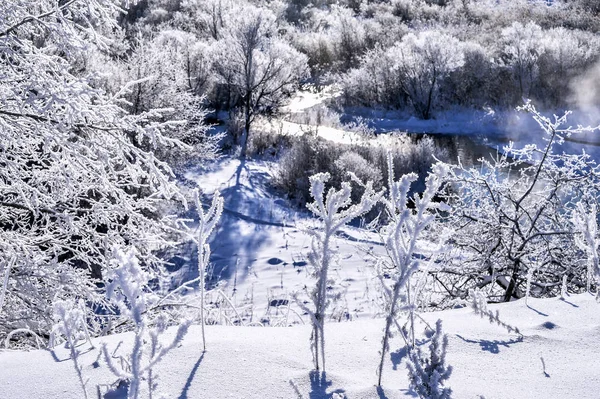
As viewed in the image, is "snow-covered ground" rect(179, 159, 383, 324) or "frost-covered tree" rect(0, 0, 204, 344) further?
"snow-covered ground" rect(179, 159, 383, 324)

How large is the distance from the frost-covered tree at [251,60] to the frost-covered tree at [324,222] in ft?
51.4

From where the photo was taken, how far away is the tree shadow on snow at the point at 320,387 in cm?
153

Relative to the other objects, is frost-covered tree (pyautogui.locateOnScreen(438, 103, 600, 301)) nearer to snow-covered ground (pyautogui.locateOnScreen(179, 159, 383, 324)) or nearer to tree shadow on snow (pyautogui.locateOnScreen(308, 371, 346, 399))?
snow-covered ground (pyautogui.locateOnScreen(179, 159, 383, 324))

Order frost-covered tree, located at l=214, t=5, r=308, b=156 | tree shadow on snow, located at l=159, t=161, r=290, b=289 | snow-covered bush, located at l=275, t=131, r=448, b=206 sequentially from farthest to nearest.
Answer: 1. frost-covered tree, located at l=214, t=5, r=308, b=156
2. snow-covered bush, located at l=275, t=131, r=448, b=206
3. tree shadow on snow, located at l=159, t=161, r=290, b=289

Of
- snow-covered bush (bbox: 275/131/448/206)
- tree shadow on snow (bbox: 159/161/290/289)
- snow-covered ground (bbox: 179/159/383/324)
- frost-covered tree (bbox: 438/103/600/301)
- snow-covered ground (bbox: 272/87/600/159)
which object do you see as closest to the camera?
frost-covered tree (bbox: 438/103/600/301)

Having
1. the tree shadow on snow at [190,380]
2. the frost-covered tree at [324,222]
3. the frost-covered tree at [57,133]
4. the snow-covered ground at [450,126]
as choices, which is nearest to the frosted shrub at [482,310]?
the frost-covered tree at [324,222]

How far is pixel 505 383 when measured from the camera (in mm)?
1653

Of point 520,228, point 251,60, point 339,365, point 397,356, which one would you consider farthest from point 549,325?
point 251,60

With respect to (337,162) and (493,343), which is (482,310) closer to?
(493,343)

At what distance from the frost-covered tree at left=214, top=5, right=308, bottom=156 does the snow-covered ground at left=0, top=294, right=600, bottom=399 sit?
50.5 feet

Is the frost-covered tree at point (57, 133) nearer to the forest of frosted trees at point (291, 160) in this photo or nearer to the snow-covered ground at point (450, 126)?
the forest of frosted trees at point (291, 160)

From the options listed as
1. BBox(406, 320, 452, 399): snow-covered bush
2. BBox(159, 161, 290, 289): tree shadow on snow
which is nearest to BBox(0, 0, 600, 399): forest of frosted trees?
BBox(406, 320, 452, 399): snow-covered bush

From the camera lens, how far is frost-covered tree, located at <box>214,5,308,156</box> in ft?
60.8

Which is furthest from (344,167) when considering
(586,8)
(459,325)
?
(586,8)
